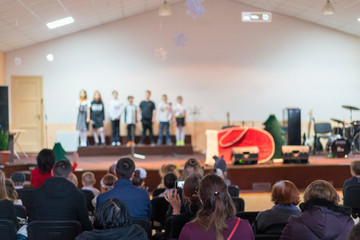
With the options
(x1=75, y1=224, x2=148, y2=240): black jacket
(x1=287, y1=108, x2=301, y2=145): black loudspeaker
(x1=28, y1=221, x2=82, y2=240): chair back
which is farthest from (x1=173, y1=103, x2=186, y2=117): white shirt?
(x1=75, y1=224, x2=148, y2=240): black jacket

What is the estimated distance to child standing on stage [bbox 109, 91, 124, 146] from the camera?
13555 millimetres

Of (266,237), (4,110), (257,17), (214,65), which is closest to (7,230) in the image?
(266,237)

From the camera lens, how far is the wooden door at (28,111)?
14141 mm

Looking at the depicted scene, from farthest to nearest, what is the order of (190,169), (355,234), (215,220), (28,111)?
(28,111)
(190,169)
(215,220)
(355,234)

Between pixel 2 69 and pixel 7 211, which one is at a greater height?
pixel 2 69

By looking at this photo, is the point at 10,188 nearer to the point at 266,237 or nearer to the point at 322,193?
the point at 266,237

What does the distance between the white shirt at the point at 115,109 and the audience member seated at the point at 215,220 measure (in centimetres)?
1133

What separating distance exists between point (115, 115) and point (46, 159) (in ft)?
28.7

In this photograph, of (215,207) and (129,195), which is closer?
(215,207)

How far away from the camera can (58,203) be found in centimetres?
359

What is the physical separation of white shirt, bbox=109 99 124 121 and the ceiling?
248 centimetres

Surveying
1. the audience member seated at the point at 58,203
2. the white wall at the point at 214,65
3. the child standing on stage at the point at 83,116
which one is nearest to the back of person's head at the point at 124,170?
the audience member seated at the point at 58,203

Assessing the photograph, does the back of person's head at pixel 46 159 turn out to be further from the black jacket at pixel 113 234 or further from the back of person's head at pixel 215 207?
the back of person's head at pixel 215 207

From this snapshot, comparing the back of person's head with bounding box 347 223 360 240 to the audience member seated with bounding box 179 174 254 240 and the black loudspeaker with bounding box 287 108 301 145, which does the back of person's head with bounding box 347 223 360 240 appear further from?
the black loudspeaker with bounding box 287 108 301 145
